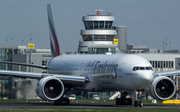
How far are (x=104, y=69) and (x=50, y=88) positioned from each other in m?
5.51

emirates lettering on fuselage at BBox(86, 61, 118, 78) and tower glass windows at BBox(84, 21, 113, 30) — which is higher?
tower glass windows at BBox(84, 21, 113, 30)

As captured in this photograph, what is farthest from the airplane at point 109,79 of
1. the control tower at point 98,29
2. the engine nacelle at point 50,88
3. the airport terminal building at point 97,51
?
the control tower at point 98,29

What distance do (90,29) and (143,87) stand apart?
80076mm

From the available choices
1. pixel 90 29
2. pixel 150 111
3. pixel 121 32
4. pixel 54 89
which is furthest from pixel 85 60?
pixel 121 32

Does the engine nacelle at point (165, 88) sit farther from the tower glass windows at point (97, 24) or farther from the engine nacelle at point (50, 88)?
the tower glass windows at point (97, 24)

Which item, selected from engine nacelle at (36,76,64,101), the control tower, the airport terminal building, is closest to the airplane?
engine nacelle at (36,76,64,101)

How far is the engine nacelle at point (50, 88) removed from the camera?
39.4m

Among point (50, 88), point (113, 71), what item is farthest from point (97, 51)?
point (113, 71)

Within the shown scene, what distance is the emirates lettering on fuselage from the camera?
39188 millimetres

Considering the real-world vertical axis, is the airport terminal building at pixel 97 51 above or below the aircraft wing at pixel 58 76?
above

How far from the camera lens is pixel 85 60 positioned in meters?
46.7

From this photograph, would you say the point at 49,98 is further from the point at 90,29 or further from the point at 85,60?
the point at 90,29

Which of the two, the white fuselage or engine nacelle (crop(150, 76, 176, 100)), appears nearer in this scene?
the white fuselage

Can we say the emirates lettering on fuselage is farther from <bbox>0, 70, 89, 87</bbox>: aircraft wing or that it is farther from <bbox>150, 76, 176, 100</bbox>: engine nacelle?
<bbox>150, 76, 176, 100</bbox>: engine nacelle
